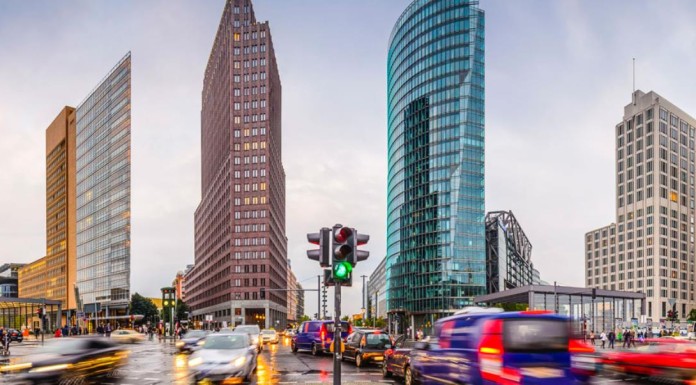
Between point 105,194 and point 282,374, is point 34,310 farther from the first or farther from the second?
point 282,374

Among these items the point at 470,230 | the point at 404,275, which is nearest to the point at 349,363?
the point at 470,230

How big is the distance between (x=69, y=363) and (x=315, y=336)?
2028 cm

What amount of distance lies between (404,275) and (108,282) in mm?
65984

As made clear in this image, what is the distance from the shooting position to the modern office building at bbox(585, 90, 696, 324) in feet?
527

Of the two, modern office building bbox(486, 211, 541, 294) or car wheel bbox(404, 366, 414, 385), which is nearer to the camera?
car wheel bbox(404, 366, 414, 385)

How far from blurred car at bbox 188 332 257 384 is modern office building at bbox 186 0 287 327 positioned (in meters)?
107

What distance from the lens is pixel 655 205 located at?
16250 centimetres

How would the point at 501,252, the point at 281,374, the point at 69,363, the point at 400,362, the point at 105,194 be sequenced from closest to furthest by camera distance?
the point at 69,363 → the point at 400,362 → the point at 281,374 → the point at 501,252 → the point at 105,194

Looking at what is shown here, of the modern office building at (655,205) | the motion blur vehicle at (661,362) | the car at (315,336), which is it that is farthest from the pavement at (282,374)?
the modern office building at (655,205)

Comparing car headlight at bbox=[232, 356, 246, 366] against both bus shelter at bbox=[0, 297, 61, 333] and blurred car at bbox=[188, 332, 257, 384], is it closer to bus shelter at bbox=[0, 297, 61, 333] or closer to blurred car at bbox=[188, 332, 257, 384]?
blurred car at bbox=[188, 332, 257, 384]

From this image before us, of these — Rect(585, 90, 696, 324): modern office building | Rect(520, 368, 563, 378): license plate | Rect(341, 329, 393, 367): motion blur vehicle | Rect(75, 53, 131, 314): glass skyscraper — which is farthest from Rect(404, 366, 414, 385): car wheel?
Rect(585, 90, 696, 324): modern office building

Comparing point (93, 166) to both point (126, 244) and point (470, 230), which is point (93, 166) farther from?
point (470, 230)

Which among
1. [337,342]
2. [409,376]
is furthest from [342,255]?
[409,376]

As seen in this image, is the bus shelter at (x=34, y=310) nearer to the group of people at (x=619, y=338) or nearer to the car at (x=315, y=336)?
the car at (x=315, y=336)
